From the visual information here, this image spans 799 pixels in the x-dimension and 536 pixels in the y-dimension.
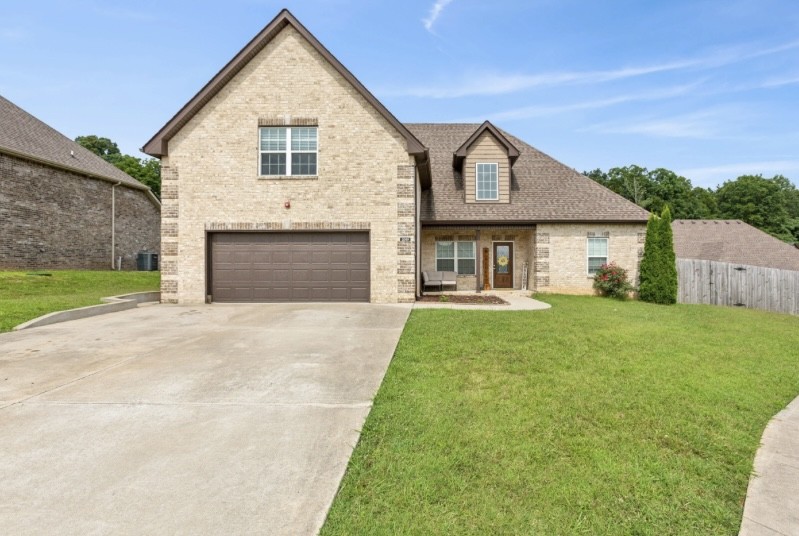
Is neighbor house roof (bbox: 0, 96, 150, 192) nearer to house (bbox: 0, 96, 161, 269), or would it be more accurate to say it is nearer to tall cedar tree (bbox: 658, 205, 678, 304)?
house (bbox: 0, 96, 161, 269)

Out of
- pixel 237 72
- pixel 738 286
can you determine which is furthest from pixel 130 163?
pixel 738 286

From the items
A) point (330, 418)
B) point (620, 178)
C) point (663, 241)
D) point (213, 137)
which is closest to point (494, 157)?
point (663, 241)

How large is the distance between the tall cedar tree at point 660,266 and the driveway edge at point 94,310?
18.3 m

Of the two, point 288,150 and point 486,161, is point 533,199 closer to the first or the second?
point 486,161

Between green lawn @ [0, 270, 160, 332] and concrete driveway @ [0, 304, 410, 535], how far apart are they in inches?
116

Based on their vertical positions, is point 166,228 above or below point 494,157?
below

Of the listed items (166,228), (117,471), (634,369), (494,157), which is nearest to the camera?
(117,471)

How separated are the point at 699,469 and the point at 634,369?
272cm

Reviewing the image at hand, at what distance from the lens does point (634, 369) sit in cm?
577

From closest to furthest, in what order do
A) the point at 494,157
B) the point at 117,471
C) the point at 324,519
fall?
the point at 324,519 → the point at 117,471 → the point at 494,157

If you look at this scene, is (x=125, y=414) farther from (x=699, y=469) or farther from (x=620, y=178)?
(x=620, y=178)

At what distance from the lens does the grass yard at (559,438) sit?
2639 mm

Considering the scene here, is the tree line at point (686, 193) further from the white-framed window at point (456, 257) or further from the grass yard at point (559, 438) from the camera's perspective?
the grass yard at point (559, 438)

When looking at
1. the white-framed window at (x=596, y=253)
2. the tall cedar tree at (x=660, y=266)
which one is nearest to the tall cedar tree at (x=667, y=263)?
the tall cedar tree at (x=660, y=266)
